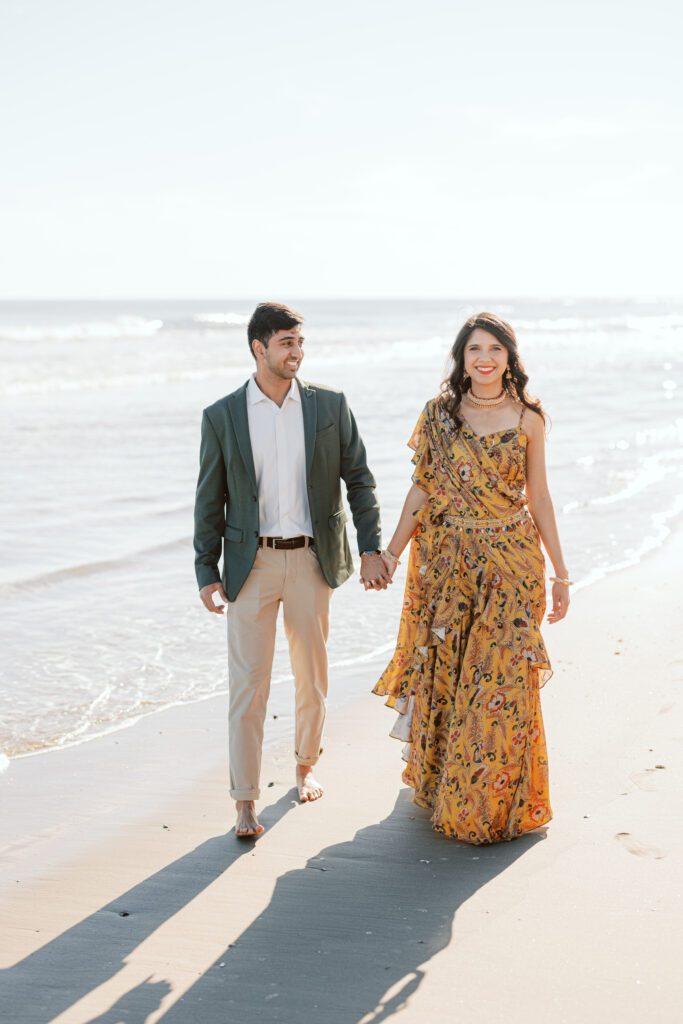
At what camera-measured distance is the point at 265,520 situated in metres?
3.77

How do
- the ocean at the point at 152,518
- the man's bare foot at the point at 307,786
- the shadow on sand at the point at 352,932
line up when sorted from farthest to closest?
the ocean at the point at 152,518, the man's bare foot at the point at 307,786, the shadow on sand at the point at 352,932

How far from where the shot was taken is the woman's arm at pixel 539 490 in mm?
3646

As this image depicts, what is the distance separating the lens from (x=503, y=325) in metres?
3.66

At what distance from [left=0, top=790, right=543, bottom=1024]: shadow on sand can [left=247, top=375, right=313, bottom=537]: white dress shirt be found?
1.18m

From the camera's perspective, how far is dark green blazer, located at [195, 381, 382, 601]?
3703 millimetres

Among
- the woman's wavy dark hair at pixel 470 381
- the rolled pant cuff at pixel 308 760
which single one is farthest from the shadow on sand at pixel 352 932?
the woman's wavy dark hair at pixel 470 381

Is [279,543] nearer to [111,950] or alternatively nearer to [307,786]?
[307,786]

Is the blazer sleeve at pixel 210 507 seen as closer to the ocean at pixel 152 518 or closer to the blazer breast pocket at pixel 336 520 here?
the blazer breast pocket at pixel 336 520

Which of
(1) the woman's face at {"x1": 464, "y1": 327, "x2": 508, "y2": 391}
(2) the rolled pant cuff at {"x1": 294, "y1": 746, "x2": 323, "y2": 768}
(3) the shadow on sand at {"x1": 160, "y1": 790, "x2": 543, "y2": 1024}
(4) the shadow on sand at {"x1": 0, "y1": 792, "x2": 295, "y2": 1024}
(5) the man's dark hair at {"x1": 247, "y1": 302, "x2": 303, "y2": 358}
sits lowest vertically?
(4) the shadow on sand at {"x1": 0, "y1": 792, "x2": 295, "y2": 1024}

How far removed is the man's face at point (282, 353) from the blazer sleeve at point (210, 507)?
12.2 inches

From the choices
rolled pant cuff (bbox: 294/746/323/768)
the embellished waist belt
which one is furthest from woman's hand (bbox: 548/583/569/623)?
rolled pant cuff (bbox: 294/746/323/768)

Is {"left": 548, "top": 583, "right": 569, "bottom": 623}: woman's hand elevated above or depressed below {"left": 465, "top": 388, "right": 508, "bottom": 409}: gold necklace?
below

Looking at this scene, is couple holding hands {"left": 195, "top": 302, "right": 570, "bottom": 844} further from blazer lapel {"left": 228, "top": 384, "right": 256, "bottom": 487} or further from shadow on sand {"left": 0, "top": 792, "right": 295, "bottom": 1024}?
shadow on sand {"left": 0, "top": 792, "right": 295, "bottom": 1024}

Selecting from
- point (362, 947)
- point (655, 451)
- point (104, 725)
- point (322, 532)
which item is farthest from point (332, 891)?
point (655, 451)
